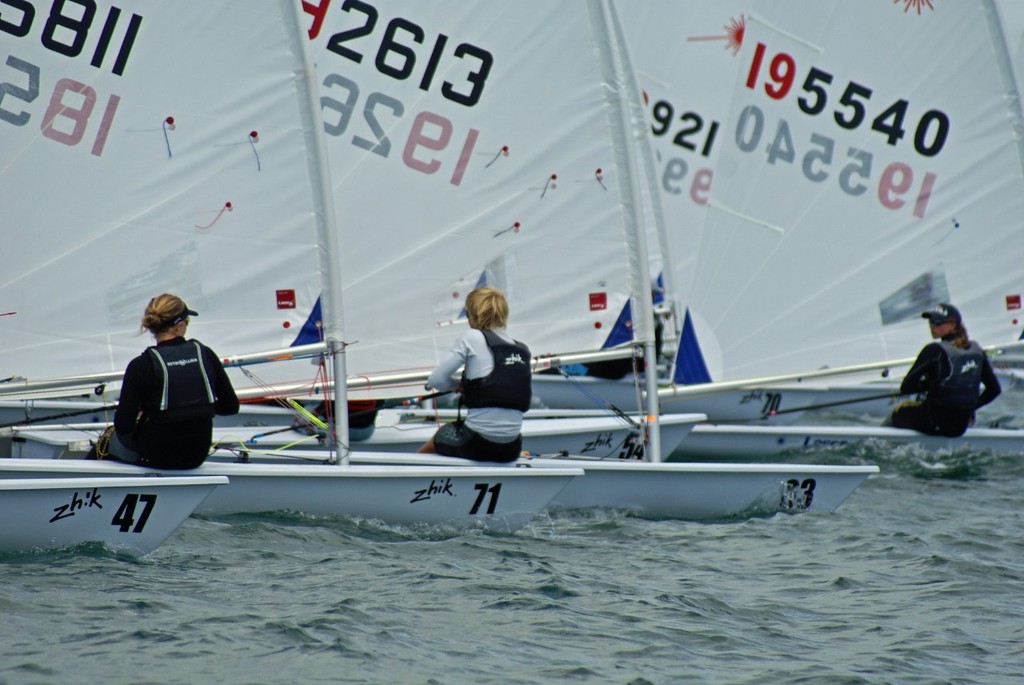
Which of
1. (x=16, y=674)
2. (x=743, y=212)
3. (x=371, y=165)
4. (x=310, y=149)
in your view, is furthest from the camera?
(x=743, y=212)

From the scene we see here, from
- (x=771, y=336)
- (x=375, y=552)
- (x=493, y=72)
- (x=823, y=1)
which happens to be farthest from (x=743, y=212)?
(x=375, y=552)

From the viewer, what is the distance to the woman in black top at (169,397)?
5.79 m

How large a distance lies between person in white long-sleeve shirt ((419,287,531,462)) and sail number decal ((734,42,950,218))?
11.9 ft

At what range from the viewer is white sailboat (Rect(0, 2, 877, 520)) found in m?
7.27

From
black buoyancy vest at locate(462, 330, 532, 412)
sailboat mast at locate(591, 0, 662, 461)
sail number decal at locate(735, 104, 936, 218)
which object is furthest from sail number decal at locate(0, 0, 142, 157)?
sail number decal at locate(735, 104, 936, 218)

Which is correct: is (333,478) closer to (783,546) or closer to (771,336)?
(783,546)

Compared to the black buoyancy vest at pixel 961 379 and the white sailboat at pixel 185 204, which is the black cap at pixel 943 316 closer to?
the black buoyancy vest at pixel 961 379

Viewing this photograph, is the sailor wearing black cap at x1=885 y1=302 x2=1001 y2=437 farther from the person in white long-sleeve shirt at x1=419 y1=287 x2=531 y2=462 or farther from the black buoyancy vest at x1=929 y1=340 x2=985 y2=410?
the person in white long-sleeve shirt at x1=419 y1=287 x2=531 y2=462

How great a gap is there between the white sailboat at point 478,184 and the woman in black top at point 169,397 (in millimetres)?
1230

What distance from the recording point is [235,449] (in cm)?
693

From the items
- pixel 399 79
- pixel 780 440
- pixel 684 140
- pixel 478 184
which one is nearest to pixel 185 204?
pixel 399 79

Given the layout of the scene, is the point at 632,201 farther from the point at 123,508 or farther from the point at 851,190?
the point at 123,508

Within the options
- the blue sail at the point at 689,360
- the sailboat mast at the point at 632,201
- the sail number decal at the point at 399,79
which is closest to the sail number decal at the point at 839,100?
the blue sail at the point at 689,360

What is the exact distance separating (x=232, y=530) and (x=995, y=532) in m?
3.88
